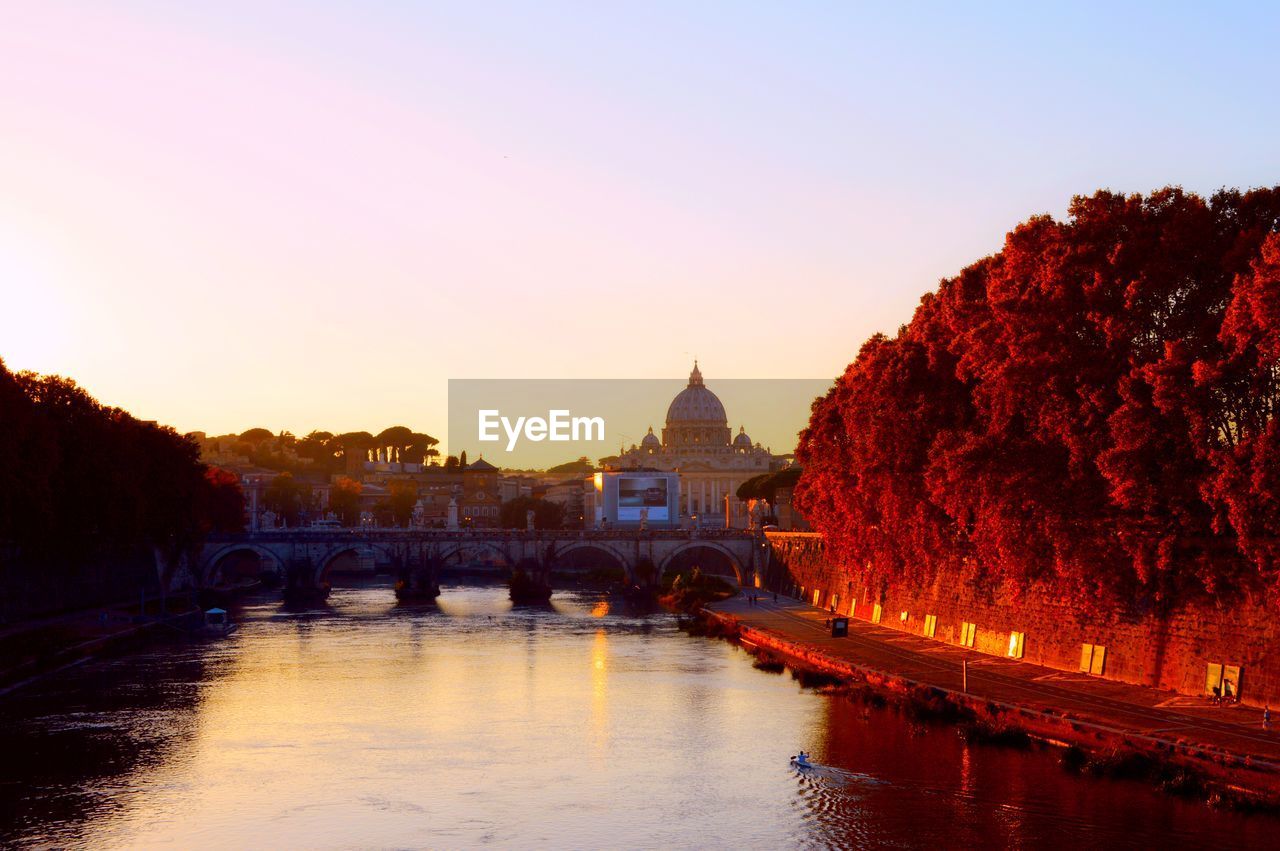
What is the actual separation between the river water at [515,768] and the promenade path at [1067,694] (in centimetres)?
209

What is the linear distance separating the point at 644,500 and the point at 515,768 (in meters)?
126

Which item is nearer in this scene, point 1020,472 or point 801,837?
point 801,837

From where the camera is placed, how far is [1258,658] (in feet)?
138

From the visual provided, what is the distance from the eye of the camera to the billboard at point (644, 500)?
169 metres

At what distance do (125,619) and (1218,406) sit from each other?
63.2m

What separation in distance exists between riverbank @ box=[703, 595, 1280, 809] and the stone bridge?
60625 mm

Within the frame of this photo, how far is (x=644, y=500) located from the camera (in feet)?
556

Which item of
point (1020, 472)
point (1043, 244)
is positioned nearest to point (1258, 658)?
point (1020, 472)

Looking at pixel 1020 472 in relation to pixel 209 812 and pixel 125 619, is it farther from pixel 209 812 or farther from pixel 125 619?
pixel 125 619

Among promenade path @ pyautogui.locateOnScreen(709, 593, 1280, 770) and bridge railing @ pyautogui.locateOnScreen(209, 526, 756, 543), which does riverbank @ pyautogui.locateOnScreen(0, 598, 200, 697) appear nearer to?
bridge railing @ pyautogui.locateOnScreen(209, 526, 756, 543)

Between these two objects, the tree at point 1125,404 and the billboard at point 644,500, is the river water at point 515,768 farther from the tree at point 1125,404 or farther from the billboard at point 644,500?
the billboard at point 644,500

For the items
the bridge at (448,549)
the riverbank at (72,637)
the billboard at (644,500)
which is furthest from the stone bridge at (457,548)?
the billboard at (644,500)

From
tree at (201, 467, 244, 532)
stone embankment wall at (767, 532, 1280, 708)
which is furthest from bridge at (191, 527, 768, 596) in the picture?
stone embankment wall at (767, 532, 1280, 708)

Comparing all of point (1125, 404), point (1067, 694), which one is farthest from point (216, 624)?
point (1125, 404)
